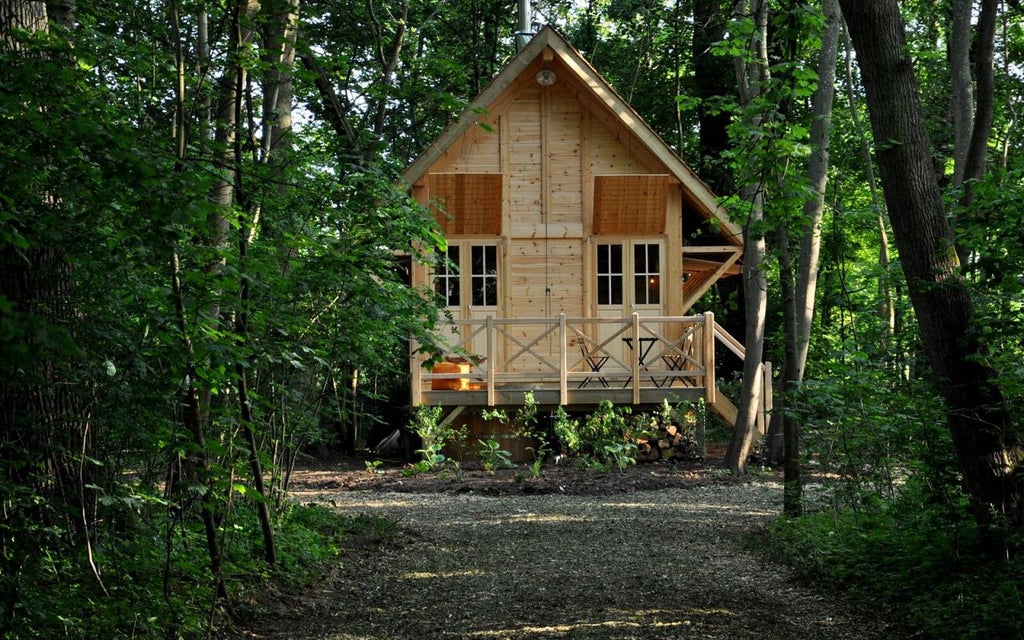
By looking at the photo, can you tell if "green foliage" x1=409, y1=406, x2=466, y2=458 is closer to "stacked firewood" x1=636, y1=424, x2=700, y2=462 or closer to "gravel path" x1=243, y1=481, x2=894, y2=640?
"stacked firewood" x1=636, y1=424, x2=700, y2=462

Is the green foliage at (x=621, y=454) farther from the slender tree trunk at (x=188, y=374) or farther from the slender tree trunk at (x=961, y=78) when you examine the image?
the slender tree trunk at (x=188, y=374)

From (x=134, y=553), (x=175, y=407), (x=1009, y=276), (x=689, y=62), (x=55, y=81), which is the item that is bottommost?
(x=134, y=553)

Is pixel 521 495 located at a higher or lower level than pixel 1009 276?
lower

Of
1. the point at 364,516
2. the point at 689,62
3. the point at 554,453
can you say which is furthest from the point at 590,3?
the point at 364,516

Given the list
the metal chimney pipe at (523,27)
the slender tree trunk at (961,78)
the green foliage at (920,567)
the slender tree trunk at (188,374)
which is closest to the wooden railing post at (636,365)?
the slender tree trunk at (961,78)

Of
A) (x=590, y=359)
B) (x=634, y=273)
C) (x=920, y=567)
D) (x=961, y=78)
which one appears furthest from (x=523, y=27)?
(x=920, y=567)

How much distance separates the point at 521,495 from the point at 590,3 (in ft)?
51.6

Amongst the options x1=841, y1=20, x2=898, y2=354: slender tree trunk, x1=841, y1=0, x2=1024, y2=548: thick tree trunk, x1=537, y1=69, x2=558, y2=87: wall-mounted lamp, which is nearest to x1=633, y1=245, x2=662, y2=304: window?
x1=537, y1=69, x2=558, y2=87: wall-mounted lamp

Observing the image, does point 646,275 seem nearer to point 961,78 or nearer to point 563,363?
point 563,363

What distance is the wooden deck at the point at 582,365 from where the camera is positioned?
15500 mm

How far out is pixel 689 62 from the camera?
→ 83.5 feet

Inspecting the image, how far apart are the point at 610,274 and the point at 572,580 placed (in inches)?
391

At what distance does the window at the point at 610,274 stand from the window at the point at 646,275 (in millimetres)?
244

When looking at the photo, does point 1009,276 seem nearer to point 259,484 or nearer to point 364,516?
point 259,484
